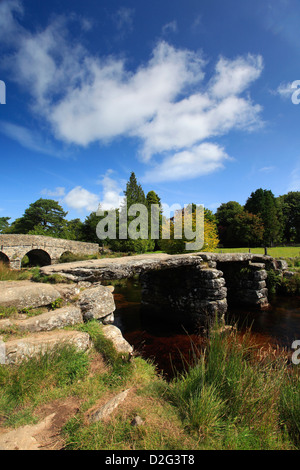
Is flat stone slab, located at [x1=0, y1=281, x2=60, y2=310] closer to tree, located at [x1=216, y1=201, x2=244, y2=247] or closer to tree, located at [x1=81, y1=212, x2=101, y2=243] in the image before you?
tree, located at [x1=81, y1=212, x2=101, y2=243]

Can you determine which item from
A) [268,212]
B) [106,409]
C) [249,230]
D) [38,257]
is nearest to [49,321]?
[106,409]

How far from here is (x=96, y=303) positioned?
206 inches

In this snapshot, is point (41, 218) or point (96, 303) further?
point (41, 218)

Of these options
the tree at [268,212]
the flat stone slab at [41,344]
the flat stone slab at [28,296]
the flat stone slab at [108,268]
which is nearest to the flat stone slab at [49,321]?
the flat stone slab at [41,344]

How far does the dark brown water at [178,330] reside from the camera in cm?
628

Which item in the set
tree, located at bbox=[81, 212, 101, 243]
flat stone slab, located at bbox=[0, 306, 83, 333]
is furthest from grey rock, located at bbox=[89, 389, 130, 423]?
tree, located at bbox=[81, 212, 101, 243]

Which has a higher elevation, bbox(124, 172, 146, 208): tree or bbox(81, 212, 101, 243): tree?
bbox(124, 172, 146, 208): tree

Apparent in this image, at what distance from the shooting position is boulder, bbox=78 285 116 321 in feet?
16.6

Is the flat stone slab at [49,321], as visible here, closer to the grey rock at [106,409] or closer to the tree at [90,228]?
the grey rock at [106,409]

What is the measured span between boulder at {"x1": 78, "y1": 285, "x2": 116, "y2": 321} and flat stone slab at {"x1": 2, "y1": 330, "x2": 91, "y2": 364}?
924 mm

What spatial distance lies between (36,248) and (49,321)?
22511mm

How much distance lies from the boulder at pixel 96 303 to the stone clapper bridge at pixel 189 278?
611mm

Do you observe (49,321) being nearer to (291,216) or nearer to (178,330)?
(178,330)
